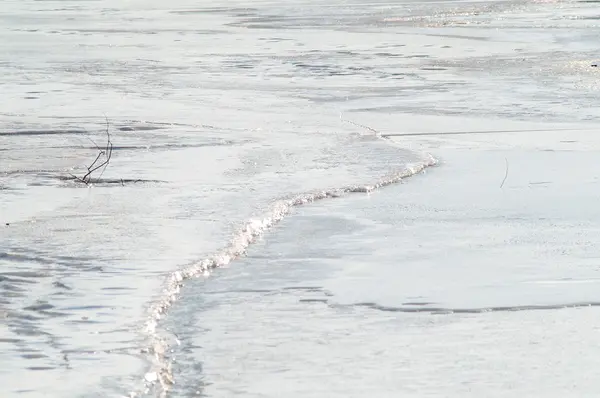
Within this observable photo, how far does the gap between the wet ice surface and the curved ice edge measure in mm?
43

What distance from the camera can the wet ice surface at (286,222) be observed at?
436 cm

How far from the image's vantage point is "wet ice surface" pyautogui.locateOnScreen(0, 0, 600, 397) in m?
4.36

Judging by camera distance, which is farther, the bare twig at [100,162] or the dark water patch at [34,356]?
the bare twig at [100,162]

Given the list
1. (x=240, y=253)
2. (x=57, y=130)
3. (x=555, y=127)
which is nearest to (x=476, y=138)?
(x=555, y=127)

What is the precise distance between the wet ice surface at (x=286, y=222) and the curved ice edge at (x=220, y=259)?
4 centimetres

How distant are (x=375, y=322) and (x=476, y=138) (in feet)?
15.3

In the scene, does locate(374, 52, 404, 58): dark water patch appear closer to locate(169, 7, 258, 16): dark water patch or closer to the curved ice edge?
the curved ice edge

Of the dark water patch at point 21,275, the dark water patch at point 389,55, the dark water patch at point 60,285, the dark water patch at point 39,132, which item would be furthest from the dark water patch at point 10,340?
the dark water patch at point 389,55

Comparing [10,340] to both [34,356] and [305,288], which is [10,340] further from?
[305,288]

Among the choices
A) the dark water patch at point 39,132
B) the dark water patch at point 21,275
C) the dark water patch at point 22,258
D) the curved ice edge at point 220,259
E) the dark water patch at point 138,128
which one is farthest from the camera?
the dark water patch at point 138,128

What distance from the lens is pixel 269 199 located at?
702cm

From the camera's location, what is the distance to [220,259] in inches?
222

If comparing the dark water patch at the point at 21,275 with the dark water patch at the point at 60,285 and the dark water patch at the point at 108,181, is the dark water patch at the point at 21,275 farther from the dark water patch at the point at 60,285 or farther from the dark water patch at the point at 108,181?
the dark water patch at the point at 108,181

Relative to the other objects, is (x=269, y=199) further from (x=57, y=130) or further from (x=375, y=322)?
(x=57, y=130)
